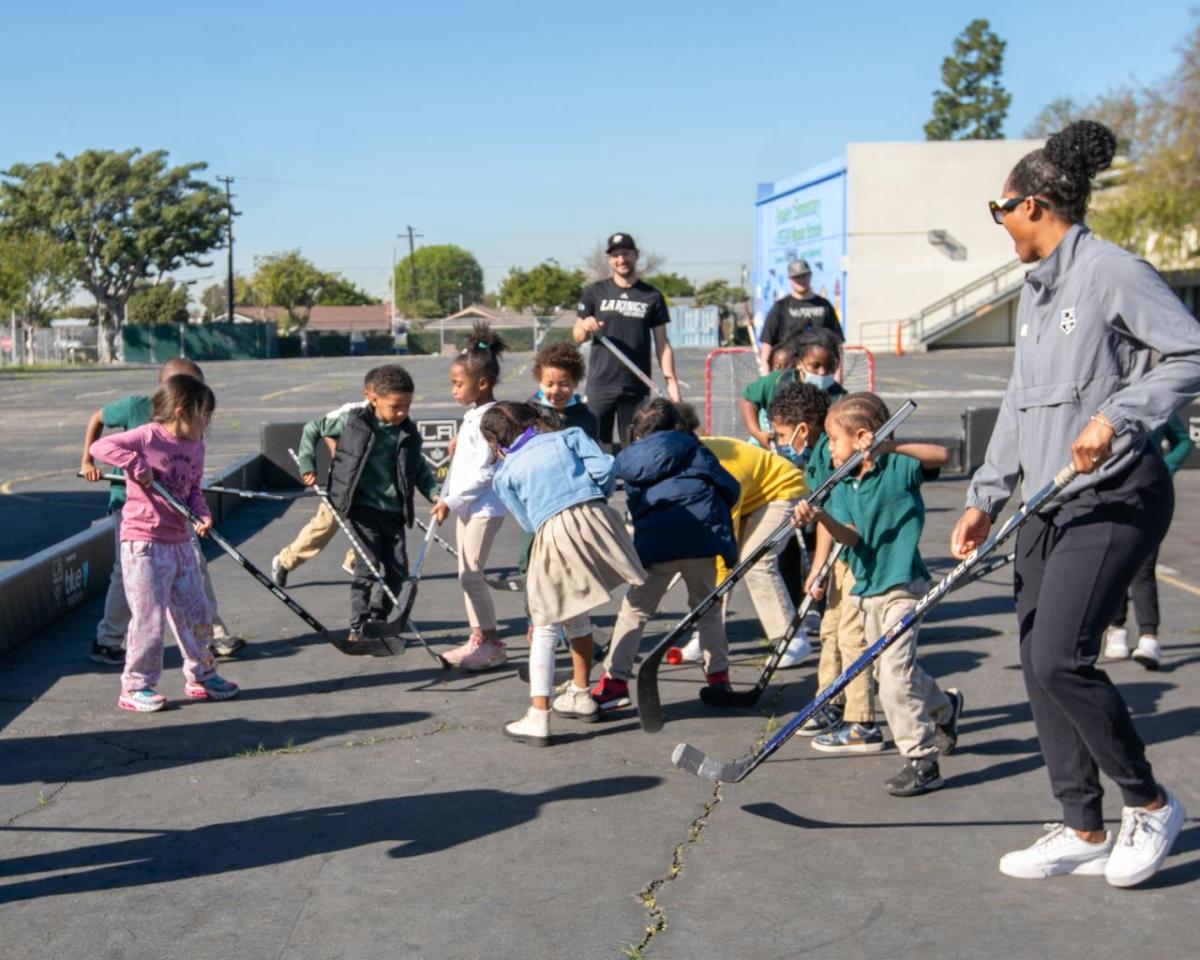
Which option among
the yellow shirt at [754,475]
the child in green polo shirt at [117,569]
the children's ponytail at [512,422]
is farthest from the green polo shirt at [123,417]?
the yellow shirt at [754,475]

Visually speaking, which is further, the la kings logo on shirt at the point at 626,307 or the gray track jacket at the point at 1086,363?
the la kings logo on shirt at the point at 626,307

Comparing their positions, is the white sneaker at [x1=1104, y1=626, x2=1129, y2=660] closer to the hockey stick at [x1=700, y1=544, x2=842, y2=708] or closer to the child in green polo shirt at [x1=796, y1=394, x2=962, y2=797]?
the hockey stick at [x1=700, y1=544, x2=842, y2=708]

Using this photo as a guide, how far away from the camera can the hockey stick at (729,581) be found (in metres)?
4.88

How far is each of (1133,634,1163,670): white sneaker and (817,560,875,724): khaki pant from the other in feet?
5.76

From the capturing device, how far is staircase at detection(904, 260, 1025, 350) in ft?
173

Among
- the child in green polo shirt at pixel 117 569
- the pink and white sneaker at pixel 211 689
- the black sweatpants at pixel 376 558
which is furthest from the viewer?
the black sweatpants at pixel 376 558

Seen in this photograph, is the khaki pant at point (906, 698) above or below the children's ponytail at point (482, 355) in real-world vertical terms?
below

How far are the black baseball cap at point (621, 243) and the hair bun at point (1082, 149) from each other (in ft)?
17.1

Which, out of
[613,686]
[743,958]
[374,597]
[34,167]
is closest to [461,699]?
[613,686]

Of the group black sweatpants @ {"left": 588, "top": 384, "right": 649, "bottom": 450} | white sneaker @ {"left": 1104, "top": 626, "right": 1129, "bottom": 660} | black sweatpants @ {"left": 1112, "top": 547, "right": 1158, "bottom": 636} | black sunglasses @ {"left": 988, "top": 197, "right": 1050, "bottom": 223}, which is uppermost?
black sunglasses @ {"left": 988, "top": 197, "right": 1050, "bottom": 223}

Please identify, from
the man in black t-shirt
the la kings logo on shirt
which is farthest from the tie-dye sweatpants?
the man in black t-shirt

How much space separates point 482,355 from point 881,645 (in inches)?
134

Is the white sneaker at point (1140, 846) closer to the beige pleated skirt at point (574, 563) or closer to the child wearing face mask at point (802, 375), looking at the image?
the beige pleated skirt at point (574, 563)

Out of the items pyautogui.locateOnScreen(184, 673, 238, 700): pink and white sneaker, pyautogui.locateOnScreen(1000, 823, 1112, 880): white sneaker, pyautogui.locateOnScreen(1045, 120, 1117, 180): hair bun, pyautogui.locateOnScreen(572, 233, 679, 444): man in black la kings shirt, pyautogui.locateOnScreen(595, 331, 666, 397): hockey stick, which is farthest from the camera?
pyautogui.locateOnScreen(572, 233, 679, 444): man in black la kings shirt
